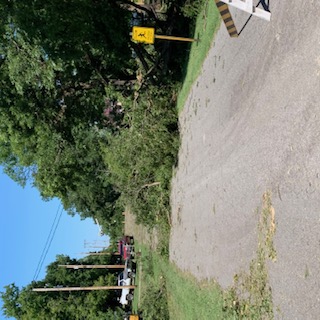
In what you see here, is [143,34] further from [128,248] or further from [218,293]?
[128,248]

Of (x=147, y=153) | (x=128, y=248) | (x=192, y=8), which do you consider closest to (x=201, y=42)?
(x=192, y=8)

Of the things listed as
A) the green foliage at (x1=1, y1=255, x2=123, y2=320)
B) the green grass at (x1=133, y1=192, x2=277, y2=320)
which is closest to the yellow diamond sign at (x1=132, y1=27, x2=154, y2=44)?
the green grass at (x1=133, y1=192, x2=277, y2=320)

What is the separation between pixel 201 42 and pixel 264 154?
9.45 metres

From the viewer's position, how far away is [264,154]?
25.5 ft

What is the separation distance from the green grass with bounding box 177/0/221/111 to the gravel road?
110 cm

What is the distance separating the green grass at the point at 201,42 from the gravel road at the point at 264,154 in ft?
3.61

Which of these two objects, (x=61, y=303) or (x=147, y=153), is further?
(x=61, y=303)

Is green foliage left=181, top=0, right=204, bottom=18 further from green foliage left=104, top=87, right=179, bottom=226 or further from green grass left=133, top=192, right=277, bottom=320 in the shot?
green grass left=133, top=192, right=277, bottom=320

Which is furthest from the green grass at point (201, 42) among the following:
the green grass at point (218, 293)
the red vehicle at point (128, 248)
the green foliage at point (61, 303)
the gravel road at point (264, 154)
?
the green foliage at point (61, 303)

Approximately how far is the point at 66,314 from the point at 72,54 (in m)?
25.8

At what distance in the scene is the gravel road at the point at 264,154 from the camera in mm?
6039

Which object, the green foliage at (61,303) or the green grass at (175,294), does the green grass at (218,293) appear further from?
the green foliage at (61,303)

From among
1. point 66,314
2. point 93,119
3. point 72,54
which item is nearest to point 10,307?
point 66,314

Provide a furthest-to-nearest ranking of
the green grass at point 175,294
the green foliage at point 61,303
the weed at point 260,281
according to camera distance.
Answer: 1. the green foliage at point 61,303
2. the green grass at point 175,294
3. the weed at point 260,281
